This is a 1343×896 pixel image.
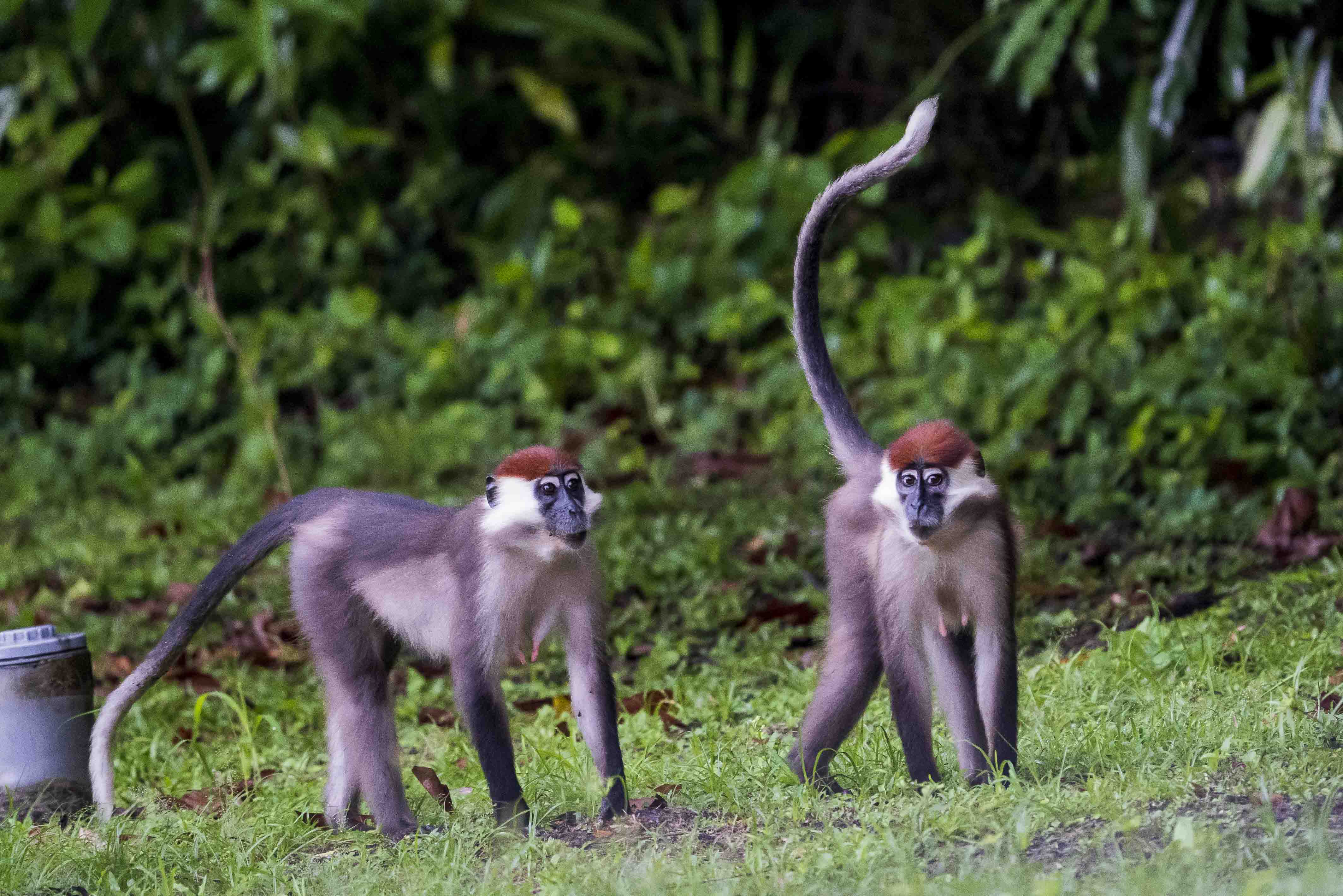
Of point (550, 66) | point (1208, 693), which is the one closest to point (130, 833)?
point (1208, 693)

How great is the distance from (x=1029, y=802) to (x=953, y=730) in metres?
0.56

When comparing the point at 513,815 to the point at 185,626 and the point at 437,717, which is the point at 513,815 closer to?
the point at 185,626

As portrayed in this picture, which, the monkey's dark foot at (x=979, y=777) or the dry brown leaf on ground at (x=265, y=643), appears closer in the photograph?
the monkey's dark foot at (x=979, y=777)

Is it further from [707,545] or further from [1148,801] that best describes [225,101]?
[1148,801]

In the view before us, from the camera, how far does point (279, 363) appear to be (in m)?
9.08

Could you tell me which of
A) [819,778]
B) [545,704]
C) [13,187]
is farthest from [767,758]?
[13,187]

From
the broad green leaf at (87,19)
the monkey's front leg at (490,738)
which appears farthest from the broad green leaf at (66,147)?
the monkey's front leg at (490,738)

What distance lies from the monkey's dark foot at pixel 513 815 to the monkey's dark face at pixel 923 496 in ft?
3.54

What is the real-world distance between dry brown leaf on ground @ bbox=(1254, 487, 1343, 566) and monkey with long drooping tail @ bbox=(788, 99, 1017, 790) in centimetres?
231

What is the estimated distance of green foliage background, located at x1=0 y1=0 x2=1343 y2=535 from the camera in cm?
676

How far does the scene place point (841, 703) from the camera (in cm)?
357

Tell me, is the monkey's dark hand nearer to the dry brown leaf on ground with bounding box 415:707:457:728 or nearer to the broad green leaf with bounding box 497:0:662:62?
the dry brown leaf on ground with bounding box 415:707:457:728

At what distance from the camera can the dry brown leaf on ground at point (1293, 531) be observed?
5.45 m

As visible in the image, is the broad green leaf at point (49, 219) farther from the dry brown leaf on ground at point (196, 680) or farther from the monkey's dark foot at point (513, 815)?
the monkey's dark foot at point (513, 815)
